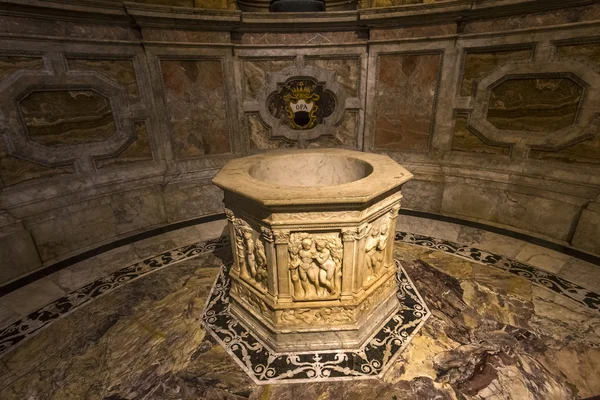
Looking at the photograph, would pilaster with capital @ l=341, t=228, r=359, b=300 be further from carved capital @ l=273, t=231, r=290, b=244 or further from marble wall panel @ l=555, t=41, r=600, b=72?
marble wall panel @ l=555, t=41, r=600, b=72

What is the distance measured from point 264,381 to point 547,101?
5.33 meters

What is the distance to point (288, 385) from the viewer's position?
8.00 feet

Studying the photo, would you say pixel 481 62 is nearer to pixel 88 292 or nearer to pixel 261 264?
pixel 261 264

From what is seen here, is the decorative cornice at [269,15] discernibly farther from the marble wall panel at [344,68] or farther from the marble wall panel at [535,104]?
the marble wall panel at [535,104]

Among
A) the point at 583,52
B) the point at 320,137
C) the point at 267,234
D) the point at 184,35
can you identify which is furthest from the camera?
the point at 320,137

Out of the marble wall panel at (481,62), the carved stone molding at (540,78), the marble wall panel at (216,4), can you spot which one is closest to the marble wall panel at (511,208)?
the carved stone molding at (540,78)

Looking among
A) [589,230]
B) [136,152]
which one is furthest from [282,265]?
[589,230]

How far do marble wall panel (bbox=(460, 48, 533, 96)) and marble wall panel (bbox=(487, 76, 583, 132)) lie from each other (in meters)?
0.31

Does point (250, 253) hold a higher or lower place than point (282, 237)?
lower

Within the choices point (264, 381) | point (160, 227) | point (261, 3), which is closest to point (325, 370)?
point (264, 381)

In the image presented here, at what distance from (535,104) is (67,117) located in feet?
23.1

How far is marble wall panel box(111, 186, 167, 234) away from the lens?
16.0 feet

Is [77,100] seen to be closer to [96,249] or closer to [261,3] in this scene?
[96,249]

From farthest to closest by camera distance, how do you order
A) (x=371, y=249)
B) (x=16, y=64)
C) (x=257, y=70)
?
(x=257, y=70) < (x=16, y=64) < (x=371, y=249)
